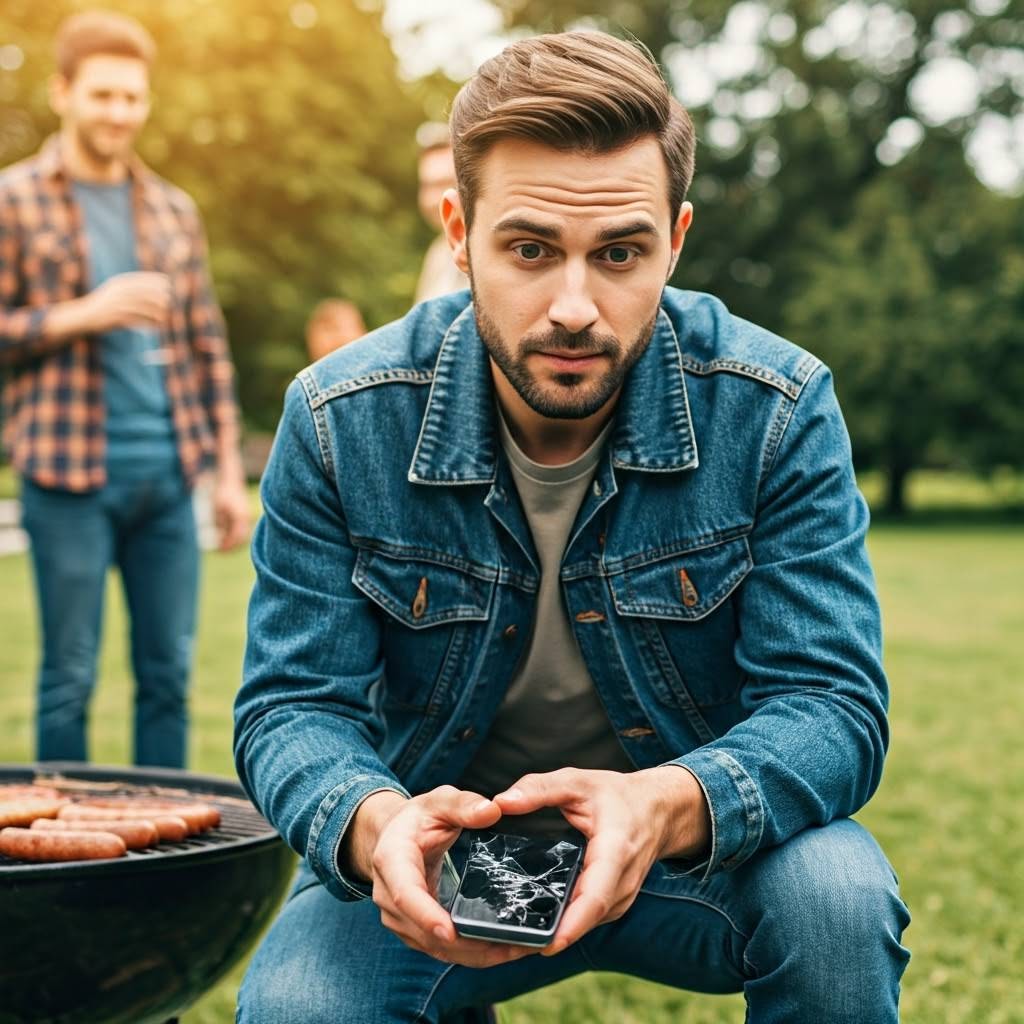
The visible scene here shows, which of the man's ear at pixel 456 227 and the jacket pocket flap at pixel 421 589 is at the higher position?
the man's ear at pixel 456 227

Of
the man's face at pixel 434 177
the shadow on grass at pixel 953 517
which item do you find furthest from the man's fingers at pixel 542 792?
the shadow on grass at pixel 953 517

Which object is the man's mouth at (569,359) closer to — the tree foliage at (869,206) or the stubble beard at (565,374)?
the stubble beard at (565,374)

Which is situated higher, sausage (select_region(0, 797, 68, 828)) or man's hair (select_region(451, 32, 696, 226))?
man's hair (select_region(451, 32, 696, 226))

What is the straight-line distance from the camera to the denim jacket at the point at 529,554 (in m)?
2.23

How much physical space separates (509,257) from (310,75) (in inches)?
863

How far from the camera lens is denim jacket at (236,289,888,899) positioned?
2.23 metres

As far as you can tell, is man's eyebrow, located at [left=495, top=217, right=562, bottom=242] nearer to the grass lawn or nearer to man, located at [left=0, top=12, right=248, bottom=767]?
the grass lawn

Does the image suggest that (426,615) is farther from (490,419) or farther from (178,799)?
(178,799)

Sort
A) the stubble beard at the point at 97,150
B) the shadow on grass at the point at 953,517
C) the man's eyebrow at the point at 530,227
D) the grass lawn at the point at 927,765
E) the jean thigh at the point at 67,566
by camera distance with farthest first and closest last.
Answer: the shadow on grass at the point at 953,517 → the stubble beard at the point at 97,150 → the jean thigh at the point at 67,566 → the grass lawn at the point at 927,765 → the man's eyebrow at the point at 530,227

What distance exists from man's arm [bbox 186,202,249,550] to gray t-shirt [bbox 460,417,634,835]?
2.47 metres

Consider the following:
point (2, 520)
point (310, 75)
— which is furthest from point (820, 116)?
point (2, 520)

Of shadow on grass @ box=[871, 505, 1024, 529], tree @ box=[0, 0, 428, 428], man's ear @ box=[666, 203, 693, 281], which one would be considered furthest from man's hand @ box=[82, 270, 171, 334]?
shadow on grass @ box=[871, 505, 1024, 529]

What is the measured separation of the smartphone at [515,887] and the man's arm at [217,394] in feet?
9.62

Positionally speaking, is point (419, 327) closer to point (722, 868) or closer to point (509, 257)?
Answer: point (509, 257)
